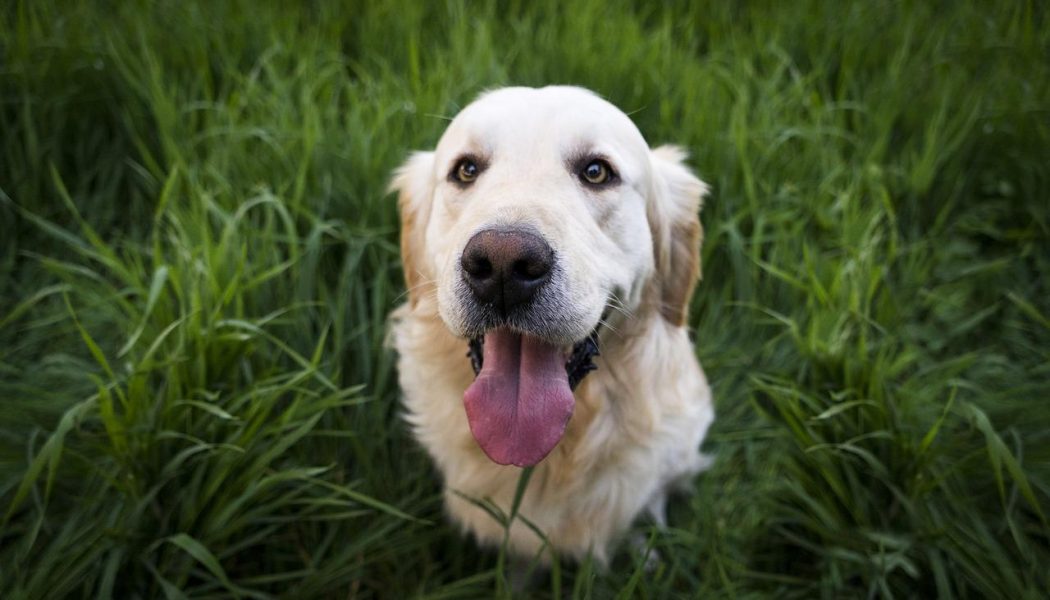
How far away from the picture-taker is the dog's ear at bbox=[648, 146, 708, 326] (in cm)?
225

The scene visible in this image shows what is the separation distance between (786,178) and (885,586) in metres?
1.82

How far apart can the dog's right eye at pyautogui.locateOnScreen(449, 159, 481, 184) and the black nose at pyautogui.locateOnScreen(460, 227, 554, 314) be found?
43cm

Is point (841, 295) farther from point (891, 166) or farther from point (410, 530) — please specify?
point (410, 530)

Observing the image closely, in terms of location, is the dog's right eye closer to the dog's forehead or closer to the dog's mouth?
the dog's forehead

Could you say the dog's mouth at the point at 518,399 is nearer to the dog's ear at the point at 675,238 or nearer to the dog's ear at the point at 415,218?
the dog's ear at the point at 415,218

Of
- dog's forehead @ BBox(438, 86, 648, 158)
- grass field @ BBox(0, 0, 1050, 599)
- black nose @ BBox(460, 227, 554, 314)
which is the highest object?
dog's forehead @ BBox(438, 86, 648, 158)

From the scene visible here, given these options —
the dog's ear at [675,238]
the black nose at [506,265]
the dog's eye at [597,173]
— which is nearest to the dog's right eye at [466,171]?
the dog's eye at [597,173]

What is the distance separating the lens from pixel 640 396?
2191 millimetres

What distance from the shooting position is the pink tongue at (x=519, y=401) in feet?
5.98

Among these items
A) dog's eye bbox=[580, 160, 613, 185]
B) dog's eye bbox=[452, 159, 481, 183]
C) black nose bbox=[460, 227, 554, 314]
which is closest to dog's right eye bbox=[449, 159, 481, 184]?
dog's eye bbox=[452, 159, 481, 183]

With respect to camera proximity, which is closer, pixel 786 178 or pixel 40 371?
pixel 40 371

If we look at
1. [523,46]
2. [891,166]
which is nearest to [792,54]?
[891,166]

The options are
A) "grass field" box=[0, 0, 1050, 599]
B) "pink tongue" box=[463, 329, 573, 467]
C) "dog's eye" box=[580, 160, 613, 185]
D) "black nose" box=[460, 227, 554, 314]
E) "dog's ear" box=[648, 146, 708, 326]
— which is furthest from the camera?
"dog's ear" box=[648, 146, 708, 326]

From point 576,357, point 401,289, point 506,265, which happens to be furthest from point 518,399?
point 401,289
